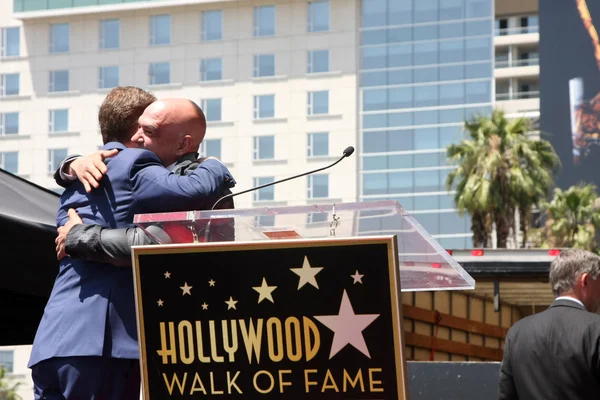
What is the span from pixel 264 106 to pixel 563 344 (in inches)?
2746

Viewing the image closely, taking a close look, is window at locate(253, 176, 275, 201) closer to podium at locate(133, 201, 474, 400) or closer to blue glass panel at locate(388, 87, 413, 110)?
blue glass panel at locate(388, 87, 413, 110)

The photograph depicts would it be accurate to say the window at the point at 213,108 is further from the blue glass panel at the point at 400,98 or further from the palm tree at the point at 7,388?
the palm tree at the point at 7,388

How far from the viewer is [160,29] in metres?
75.9

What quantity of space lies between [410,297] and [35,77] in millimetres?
67461

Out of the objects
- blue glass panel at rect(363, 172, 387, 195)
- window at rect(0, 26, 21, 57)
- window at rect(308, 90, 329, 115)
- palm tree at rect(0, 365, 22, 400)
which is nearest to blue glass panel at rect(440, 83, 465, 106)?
blue glass panel at rect(363, 172, 387, 195)

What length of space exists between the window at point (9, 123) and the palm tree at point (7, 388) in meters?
18.7

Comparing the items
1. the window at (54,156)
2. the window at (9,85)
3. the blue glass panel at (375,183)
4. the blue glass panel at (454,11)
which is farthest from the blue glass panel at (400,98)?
the window at (9,85)

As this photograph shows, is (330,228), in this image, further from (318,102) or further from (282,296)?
(318,102)

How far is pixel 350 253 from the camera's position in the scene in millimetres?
2719

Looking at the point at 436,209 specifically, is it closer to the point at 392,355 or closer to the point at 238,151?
the point at 238,151

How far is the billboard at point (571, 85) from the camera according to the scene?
67750 mm

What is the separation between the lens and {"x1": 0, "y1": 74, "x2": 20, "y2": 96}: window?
77119 mm

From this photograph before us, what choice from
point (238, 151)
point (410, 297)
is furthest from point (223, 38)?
point (410, 297)

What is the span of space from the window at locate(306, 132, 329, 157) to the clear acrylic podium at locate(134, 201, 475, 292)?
68.8 metres
